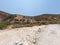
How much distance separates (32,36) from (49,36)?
61.2 inches

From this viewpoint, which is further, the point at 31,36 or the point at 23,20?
the point at 23,20

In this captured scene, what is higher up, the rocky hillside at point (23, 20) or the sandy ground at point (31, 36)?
the rocky hillside at point (23, 20)

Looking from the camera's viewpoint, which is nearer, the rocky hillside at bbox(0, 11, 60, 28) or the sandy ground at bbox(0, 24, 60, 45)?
the sandy ground at bbox(0, 24, 60, 45)

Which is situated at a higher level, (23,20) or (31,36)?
(23,20)

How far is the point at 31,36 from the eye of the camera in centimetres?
1875

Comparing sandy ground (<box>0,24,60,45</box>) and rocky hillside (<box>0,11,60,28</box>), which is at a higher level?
rocky hillside (<box>0,11,60,28</box>)

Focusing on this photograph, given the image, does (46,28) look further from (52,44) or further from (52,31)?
(52,44)

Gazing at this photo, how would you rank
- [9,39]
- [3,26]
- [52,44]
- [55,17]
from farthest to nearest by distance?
[55,17] < [3,26] < [9,39] < [52,44]

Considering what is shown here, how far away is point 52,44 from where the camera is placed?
17.1m

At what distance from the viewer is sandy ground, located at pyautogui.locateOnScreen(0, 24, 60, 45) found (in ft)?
57.6

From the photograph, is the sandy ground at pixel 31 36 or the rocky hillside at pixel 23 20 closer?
the sandy ground at pixel 31 36

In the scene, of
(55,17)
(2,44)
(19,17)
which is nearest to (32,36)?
(2,44)

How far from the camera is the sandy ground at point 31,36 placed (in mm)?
17562

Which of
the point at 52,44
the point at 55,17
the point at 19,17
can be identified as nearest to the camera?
the point at 52,44
